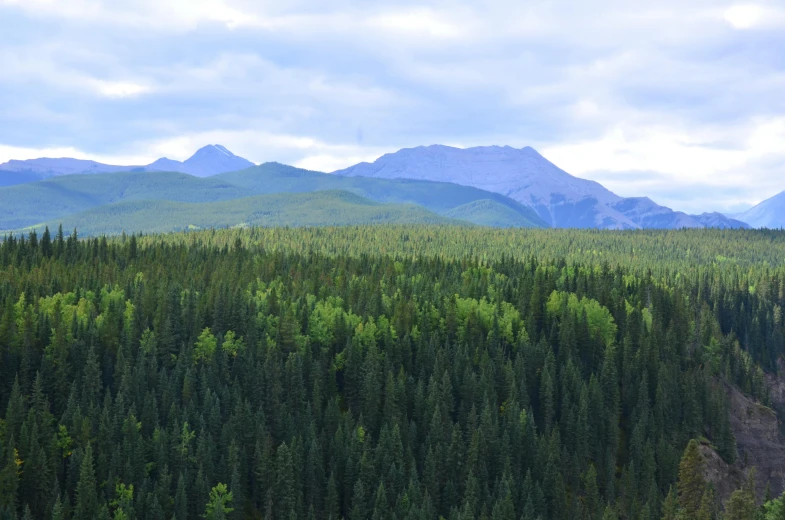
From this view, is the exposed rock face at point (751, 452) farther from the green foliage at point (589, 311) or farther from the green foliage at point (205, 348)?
the green foliage at point (205, 348)

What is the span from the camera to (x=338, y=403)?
445 feet

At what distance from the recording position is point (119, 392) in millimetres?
116875

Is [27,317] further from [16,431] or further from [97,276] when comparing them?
[97,276]

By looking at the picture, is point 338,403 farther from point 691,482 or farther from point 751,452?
point 751,452

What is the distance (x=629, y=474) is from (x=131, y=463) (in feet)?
228

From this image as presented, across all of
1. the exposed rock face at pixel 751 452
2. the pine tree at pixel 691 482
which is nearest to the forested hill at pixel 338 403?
the pine tree at pixel 691 482

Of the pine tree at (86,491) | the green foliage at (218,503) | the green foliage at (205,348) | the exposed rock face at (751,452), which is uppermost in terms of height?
the green foliage at (205,348)

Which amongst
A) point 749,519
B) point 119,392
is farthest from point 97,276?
point 749,519

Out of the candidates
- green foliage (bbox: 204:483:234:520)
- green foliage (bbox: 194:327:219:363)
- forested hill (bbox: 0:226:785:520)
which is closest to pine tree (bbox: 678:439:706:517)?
forested hill (bbox: 0:226:785:520)

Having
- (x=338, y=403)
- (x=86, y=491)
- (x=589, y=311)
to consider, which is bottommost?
(x=86, y=491)

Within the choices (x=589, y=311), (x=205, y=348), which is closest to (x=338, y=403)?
(x=205, y=348)

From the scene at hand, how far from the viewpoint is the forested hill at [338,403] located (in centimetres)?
10925

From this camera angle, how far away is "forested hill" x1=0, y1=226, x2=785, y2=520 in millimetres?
109250

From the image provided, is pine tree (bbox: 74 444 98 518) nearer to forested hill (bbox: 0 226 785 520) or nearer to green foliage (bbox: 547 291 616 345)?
forested hill (bbox: 0 226 785 520)
